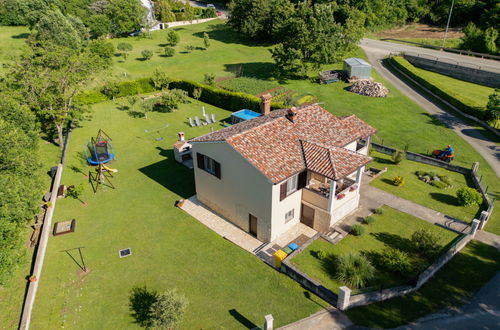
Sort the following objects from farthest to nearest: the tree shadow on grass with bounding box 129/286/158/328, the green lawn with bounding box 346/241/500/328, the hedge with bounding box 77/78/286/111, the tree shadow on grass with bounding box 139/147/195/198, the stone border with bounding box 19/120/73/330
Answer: the hedge with bounding box 77/78/286/111, the tree shadow on grass with bounding box 139/147/195/198, the tree shadow on grass with bounding box 129/286/158/328, the stone border with bounding box 19/120/73/330, the green lawn with bounding box 346/241/500/328

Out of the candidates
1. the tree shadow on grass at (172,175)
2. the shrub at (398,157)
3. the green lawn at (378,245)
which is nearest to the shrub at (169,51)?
the tree shadow on grass at (172,175)

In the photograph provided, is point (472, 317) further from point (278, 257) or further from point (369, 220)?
point (278, 257)

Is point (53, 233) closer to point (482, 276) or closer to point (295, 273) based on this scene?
point (295, 273)

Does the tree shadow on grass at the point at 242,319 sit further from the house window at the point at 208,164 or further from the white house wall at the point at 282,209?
the house window at the point at 208,164

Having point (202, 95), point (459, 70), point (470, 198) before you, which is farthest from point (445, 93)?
point (202, 95)

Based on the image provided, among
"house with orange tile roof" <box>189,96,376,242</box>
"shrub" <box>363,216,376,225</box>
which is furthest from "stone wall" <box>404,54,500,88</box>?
"shrub" <box>363,216,376,225</box>

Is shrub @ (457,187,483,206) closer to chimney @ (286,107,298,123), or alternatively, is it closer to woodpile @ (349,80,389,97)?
chimney @ (286,107,298,123)
